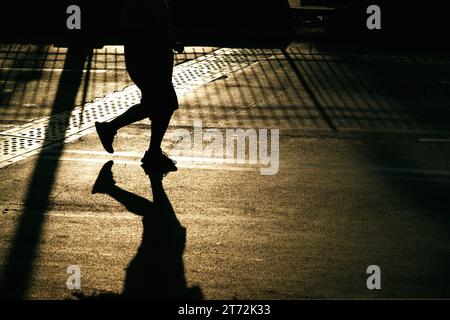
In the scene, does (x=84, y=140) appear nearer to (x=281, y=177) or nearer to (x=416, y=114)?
(x=281, y=177)

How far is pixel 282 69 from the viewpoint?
46.7ft

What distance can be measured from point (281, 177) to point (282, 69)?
544cm

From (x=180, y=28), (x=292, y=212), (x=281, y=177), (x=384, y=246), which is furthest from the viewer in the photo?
(x=180, y=28)

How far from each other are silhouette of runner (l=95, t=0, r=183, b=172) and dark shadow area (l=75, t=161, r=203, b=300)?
389 millimetres

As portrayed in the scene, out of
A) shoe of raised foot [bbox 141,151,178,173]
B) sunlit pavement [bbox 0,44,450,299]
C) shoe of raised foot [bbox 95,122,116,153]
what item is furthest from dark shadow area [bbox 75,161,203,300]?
shoe of raised foot [bbox 95,122,116,153]

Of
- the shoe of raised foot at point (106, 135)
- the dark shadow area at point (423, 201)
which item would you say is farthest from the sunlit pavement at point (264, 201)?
the shoe of raised foot at point (106, 135)

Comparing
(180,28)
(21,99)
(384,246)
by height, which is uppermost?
(384,246)

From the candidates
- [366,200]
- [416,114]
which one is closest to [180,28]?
[416,114]

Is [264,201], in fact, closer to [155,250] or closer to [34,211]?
[155,250]

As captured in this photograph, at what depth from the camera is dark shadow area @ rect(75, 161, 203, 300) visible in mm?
6312

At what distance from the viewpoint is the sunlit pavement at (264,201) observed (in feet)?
21.8

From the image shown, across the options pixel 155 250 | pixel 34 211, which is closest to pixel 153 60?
pixel 34 211

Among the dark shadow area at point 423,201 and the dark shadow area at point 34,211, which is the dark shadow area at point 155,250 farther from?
the dark shadow area at point 423,201

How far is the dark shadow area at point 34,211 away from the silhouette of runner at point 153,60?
2.52 feet
